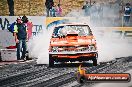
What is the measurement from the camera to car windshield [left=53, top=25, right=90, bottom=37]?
260 inches

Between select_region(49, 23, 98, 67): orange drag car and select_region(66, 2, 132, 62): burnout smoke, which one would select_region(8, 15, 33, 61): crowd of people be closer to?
select_region(66, 2, 132, 62): burnout smoke

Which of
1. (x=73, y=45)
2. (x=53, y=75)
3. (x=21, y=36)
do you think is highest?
(x=21, y=36)

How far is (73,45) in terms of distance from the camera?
21.4 feet

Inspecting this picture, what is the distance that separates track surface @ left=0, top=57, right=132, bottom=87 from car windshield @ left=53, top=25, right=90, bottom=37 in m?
0.57

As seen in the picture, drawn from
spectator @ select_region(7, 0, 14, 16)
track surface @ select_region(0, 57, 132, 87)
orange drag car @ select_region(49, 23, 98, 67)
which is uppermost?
spectator @ select_region(7, 0, 14, 16)

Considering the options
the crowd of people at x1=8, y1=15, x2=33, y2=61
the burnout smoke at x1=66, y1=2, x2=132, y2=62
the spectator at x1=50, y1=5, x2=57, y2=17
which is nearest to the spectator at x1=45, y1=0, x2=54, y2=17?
the spectator at x1=50, y1=5, x2=57, y2=17

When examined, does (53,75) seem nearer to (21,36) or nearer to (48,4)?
(21,36)

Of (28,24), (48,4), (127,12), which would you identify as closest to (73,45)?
(127,12)

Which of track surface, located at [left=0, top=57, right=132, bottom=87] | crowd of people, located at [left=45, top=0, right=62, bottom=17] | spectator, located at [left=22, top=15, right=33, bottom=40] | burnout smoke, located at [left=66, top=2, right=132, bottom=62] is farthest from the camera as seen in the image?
crowd of people, located at [left=45, top=0, right=62, bottom=17]

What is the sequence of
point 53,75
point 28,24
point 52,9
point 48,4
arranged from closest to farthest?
point 53,75, point 52,9, point 28,24, point 48,4

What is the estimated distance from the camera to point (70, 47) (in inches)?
258

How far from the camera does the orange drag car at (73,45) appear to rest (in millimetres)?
6504

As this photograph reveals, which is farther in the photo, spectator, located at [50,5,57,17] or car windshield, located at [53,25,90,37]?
spectator, located at [50,5,57,17]

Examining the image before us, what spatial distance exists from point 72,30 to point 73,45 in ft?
0.87
